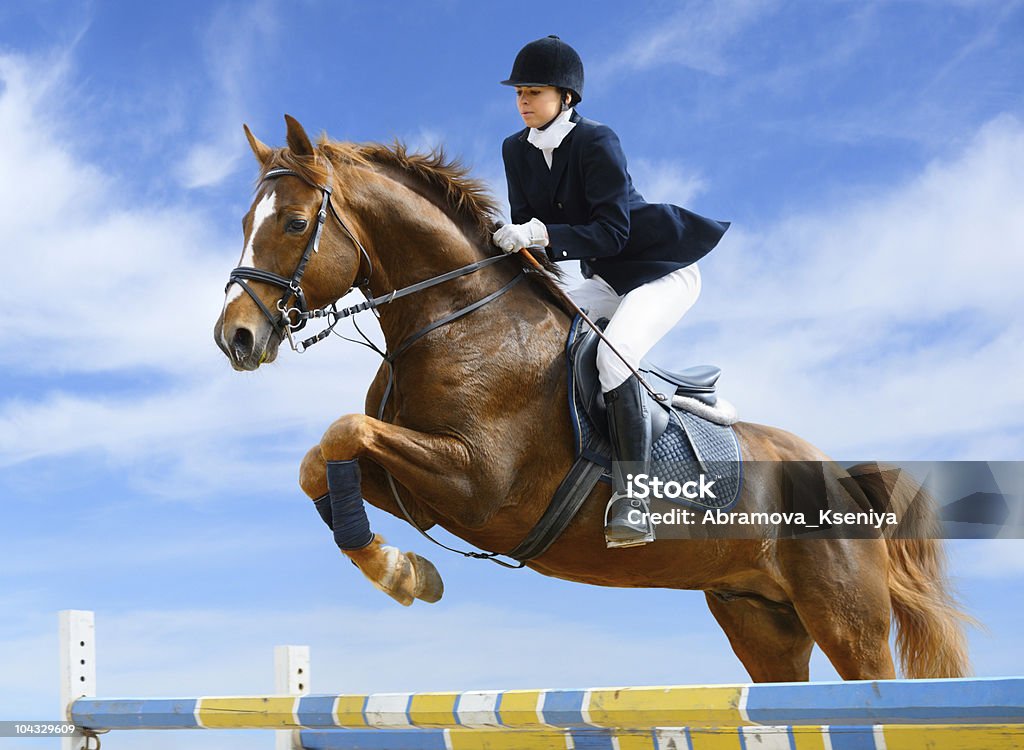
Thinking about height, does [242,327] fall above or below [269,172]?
below

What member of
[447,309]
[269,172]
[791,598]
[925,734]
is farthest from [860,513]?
[269,172]

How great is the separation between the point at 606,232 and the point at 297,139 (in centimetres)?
124

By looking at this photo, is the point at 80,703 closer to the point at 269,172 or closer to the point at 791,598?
the point at 269,172

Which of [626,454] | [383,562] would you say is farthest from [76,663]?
[626,454]

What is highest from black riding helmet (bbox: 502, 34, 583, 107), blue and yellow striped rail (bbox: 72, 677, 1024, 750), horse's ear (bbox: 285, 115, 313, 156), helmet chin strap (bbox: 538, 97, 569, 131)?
black riding helmet (bbox: 502, 34, 583, 107)

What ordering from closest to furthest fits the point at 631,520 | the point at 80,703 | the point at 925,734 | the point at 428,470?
the point at 925,734
the point at 428,470
the point at 631,520
the point at 80,703

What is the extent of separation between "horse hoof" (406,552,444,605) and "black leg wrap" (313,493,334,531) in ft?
1.04

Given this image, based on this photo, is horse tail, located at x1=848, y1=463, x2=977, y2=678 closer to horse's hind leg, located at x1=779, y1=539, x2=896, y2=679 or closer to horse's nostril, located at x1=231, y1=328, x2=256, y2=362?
horse's hind leg, located at x1=779, y1=539, x2=896, y2=679

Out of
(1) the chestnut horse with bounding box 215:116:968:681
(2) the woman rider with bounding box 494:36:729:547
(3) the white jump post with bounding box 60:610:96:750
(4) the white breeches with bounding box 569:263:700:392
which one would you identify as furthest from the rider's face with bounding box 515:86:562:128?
(3) the white jump post with bounding box 60:610:96:750

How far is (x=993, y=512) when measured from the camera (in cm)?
498

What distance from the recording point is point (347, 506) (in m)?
3.73

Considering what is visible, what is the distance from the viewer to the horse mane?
171 inches

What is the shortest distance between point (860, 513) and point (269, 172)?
3.05 metres

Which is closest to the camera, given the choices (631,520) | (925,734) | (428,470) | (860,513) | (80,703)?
(925,734)
